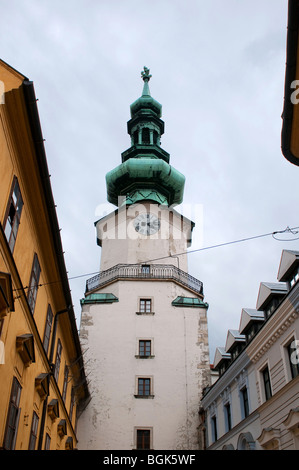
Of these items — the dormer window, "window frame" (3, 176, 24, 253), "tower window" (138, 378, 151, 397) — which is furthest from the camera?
"tower window" (138, 378, 151, 397)

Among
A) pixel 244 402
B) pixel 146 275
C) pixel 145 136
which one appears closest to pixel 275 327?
pixel 244 402

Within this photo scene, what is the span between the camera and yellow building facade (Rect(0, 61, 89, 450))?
9555 mm

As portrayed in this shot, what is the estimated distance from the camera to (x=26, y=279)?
11.7 meters

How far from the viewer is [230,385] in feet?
65.7

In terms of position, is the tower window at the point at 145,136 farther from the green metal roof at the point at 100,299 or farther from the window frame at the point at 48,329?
the window frame at the point at 48,329

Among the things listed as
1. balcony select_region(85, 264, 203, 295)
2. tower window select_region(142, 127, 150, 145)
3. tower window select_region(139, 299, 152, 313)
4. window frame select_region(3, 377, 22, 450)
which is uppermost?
tower window select_region(142, 127, 150, 145)

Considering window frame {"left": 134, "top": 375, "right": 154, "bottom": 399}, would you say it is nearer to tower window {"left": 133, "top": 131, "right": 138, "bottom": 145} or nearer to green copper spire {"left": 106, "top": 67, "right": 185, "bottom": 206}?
green copper spire {"left": 106, "top": 67, "right": 185, "bottom": 206}

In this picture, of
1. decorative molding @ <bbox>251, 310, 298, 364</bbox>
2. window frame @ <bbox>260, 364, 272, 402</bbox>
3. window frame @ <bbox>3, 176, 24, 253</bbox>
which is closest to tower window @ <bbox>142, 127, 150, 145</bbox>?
decorative molding @ <bbox>251, 310, 298, 364</bbox>

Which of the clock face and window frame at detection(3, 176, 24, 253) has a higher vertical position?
the clock face

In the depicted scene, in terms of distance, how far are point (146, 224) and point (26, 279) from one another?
21849mm

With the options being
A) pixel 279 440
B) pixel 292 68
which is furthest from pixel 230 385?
pixel 292 68

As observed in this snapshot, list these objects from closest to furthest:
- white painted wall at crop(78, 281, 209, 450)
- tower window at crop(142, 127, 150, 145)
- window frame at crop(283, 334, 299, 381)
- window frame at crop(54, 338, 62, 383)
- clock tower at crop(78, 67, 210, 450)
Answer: window frame at crop(283, 334, 299, 381)
window frame at crop(54, 338, 62, 383)
white painted wall at crop(78, 281, 209, 450)
clock tower at crop(78, 67, 210, 450)
tower window at crop(142, 127, 150, 145)

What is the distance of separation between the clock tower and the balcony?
62 millimetres
